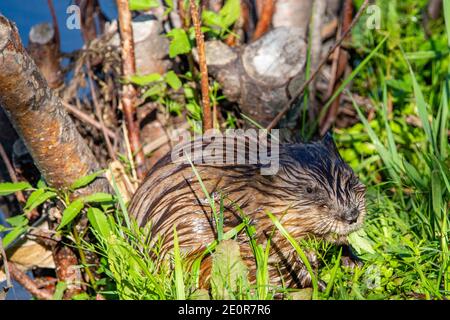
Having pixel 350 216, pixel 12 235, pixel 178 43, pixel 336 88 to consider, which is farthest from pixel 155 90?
pixel 350 216

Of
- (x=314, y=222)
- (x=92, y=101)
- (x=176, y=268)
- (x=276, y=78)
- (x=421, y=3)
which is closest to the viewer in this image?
(x=176, y=268)

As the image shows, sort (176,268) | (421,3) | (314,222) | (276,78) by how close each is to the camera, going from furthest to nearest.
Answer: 1. (421,3)
2. (276,78)
3. (314,222)
4. (176,268)

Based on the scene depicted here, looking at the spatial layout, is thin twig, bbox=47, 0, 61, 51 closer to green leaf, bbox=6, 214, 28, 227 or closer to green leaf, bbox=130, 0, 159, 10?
green leaf, bbox=130, 0, 159, 10

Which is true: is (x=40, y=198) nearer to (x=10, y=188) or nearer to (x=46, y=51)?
(x=10, y=188)

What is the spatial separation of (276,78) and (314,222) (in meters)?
1.34

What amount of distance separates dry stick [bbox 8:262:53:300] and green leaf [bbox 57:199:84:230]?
1.55 ft

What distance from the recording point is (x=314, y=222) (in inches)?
102

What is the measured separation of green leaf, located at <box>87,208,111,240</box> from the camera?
2922 millimetres

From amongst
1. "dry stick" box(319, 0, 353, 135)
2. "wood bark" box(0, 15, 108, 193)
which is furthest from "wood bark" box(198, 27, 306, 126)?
"wood bark" box(0, 15, 108, 193)

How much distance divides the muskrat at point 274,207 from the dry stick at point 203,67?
0.76 meters

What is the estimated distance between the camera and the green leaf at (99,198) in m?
3.11

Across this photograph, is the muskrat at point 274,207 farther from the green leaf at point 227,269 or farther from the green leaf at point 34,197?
the green leaf at point 34,197
